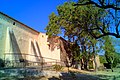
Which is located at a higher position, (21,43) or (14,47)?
(21,43)

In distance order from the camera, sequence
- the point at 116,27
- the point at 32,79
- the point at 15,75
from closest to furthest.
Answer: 1. the point at 116,27
2. the point at 32,79
3. the point at 15,75

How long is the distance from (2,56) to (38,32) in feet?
50.9

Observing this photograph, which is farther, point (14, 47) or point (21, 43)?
point (21, 43)

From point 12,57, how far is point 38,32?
13.7 m

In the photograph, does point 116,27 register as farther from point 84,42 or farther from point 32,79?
point 84,42

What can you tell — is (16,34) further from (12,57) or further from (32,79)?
(32,79)

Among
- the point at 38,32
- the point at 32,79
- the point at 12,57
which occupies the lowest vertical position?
the point at 32,79

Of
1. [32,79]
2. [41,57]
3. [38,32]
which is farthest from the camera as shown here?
[38,32]

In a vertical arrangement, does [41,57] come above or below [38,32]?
below

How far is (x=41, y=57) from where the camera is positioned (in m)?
39.4

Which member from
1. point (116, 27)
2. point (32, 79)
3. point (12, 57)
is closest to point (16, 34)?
point (12, 57)

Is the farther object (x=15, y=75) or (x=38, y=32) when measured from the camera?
(x=38, y=32)

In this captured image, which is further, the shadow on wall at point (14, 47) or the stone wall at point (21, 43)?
the shadow on wall at point (14, 47)

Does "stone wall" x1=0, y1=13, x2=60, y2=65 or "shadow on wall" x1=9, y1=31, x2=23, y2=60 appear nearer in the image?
"stone wall" x1=0, y1=13, x2=60, y2=65
